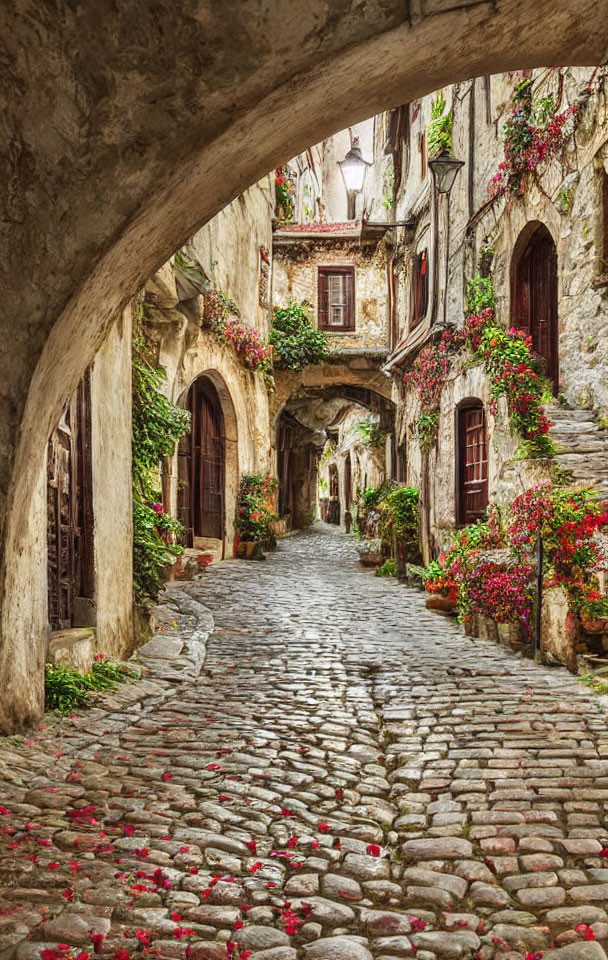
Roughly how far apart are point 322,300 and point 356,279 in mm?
1013

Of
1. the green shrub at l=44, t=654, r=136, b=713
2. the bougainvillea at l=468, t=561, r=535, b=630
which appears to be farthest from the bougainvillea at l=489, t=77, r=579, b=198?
the green shrub at l=44, t=654, r=136, b=713

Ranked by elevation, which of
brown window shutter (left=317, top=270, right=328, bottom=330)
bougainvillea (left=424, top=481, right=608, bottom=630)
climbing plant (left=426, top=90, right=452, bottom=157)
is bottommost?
bougainvillea (left=424, top=481, right=608, bottom=630)

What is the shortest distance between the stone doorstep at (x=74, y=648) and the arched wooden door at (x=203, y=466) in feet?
20.8

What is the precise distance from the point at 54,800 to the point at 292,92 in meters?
2.80

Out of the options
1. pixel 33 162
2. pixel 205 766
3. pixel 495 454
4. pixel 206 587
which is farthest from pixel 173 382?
pixel 33 162

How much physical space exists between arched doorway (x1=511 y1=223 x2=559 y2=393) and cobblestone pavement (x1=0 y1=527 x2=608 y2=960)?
5123 mm

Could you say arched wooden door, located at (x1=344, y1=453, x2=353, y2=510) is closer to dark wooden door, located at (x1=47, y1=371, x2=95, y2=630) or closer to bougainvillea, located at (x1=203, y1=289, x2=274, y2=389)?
bougainvillea, located at (x1=203, y1=289, x2=274, y2=389)

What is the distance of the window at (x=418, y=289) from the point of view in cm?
1397

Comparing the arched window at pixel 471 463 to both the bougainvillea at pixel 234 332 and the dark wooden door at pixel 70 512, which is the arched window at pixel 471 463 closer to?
the bougainvillea at pixel 234 332

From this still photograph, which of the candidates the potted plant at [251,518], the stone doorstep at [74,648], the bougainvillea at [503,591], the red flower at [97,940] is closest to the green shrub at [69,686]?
the stone doorstep at [74,648]

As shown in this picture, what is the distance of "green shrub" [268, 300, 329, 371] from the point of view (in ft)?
55.6

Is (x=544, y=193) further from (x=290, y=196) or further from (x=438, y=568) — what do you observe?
(x=290, y=196)

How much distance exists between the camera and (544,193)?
26.9 ft

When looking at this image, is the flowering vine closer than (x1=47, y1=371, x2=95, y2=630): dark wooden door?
No
